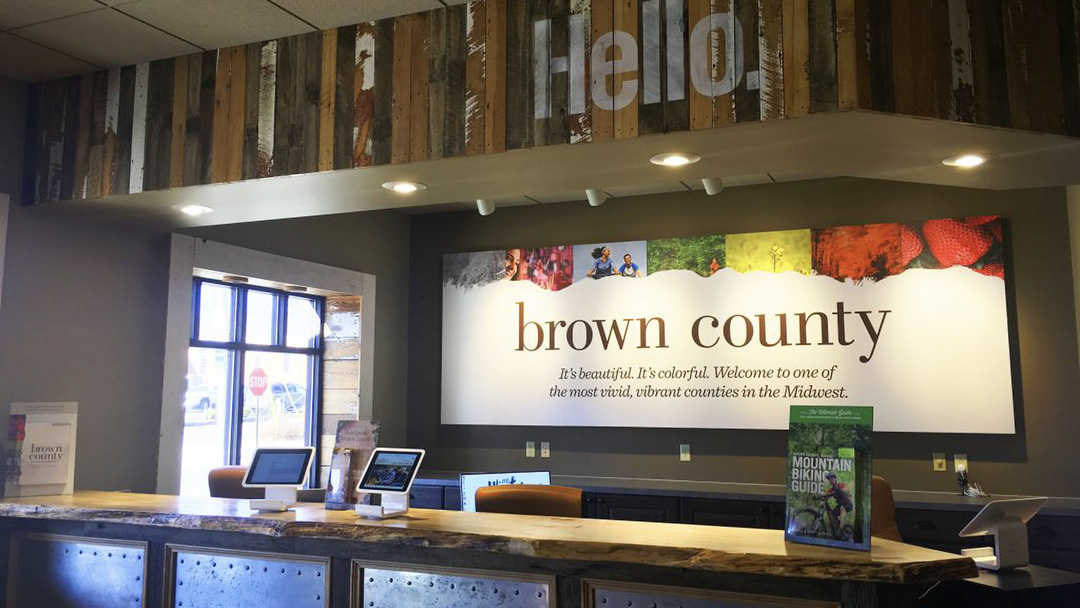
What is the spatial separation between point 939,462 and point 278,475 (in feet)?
13.1

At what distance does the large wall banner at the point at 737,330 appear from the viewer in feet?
17.0

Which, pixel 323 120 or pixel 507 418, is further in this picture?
pixel 507 418

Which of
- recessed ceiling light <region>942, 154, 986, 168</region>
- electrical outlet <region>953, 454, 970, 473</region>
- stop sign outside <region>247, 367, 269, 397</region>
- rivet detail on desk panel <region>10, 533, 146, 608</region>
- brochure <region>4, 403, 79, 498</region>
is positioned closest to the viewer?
recessed ceiling light <region>942, 154, 986, 168</region>

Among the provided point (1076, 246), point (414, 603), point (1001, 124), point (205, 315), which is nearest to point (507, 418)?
point (205, 315)

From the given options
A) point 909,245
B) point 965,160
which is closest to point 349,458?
point 965,160

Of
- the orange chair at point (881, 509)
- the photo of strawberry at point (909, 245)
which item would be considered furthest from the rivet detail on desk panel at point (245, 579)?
the photo of strawberry at point (909, 245)

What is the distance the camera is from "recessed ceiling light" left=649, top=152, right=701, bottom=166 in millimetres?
2990

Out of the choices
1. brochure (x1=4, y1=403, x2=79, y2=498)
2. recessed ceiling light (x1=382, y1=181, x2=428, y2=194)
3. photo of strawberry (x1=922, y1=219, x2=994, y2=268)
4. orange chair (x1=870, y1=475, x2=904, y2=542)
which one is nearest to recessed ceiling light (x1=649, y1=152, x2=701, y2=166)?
recessed ceiling light (x1=382, y1=181, x2=428, y2=194)

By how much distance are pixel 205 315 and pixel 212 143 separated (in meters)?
2.04

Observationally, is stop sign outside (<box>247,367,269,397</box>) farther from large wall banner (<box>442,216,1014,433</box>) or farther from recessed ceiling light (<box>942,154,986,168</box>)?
recessed ceiling light (<box>942,154,986,168</box>)

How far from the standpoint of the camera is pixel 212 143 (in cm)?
354

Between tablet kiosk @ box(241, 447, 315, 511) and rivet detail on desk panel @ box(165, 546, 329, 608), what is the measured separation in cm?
21

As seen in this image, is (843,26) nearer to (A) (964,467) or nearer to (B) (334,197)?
(B) (334,197)

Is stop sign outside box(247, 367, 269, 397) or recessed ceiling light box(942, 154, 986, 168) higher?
recessed ceiling light box(942, 154, 986, 168)
